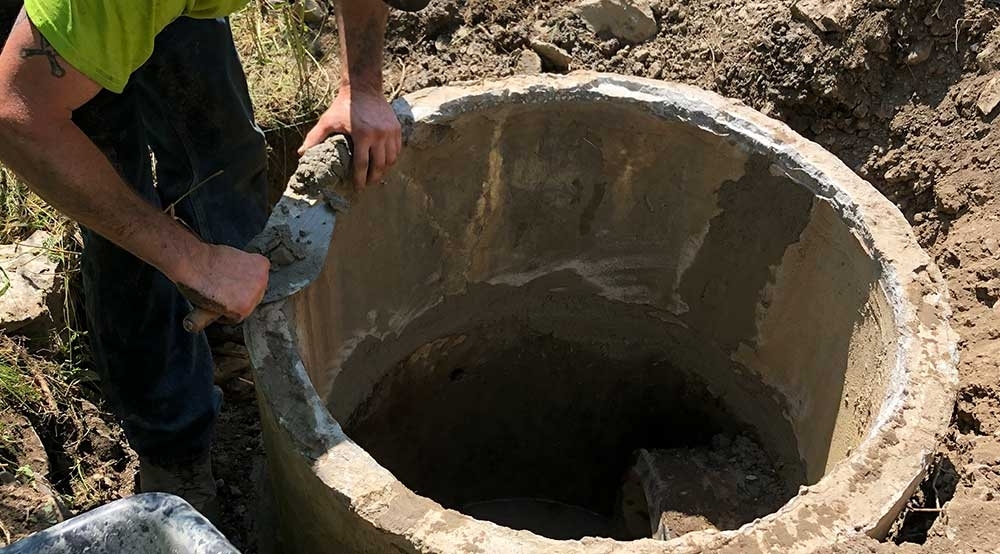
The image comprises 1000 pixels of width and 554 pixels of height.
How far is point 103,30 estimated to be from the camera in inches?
59.1

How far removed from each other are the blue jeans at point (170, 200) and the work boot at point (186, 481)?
3 centimetres

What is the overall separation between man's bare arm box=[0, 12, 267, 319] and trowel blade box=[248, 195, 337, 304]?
97 millimetres

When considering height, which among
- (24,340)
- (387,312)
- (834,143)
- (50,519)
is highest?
(834,143)

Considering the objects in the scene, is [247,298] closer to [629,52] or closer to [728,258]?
[728,258]

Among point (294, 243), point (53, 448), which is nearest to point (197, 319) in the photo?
point (294, 243)

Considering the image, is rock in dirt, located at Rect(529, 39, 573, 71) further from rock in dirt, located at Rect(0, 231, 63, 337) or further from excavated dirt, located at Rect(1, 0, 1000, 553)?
rock in dirt, located at Rect(0, 231, 63, 337)

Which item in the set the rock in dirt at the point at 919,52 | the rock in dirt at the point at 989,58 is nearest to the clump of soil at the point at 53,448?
the rock in dirt at the point at 919,52

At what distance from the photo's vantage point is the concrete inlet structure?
1.71 m

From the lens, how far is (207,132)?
2350mm

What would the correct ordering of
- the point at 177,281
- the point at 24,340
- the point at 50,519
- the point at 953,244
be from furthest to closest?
the point at 953,244
the point at 24,340
the point at 50,519
the point at 177,281

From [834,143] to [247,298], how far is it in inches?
80.6

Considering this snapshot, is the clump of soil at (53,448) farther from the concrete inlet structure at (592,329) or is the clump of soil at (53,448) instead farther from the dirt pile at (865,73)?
the dirt pile at (865,73)

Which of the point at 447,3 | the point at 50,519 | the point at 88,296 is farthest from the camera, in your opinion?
the point at 447,3

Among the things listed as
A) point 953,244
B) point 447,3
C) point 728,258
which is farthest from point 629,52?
point 953,244
